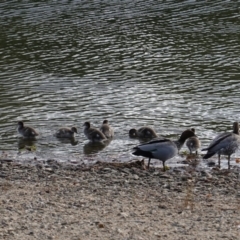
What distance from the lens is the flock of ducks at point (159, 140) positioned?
15.5 meters

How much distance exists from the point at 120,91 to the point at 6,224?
497 inches

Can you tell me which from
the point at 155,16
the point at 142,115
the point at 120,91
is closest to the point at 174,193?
the point at 142,115

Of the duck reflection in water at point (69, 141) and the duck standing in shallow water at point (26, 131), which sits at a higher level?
the duck standing in shallow water at point (26, 131)

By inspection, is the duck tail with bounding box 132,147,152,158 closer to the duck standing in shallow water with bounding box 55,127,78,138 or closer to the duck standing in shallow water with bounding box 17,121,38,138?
the duck standing in shallow water with bounding box 55,127,78,138

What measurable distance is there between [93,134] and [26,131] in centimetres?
172

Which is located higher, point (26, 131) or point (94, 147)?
point (26, 131)

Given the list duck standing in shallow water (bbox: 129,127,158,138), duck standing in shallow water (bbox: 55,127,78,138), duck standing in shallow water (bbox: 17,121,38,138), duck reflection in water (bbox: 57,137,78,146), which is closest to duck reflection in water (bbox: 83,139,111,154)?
duck reflection in water (bbox: 57,137,78,146)

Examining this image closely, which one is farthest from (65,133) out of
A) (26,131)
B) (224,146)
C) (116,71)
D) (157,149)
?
(116,71)

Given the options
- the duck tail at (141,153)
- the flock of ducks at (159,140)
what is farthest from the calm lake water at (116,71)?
the duck tail at (141,153)

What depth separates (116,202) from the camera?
42.5 feet

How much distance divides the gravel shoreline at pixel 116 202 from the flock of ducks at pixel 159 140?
42 cm

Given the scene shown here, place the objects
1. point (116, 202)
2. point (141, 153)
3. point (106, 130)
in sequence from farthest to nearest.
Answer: point (106, 130) < point (141, 153) < point (116, 202)

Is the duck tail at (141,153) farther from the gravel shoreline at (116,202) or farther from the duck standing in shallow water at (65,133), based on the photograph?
the duck standing in shallow water at (65,133)

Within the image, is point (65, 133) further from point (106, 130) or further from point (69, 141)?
point (106, 130)
